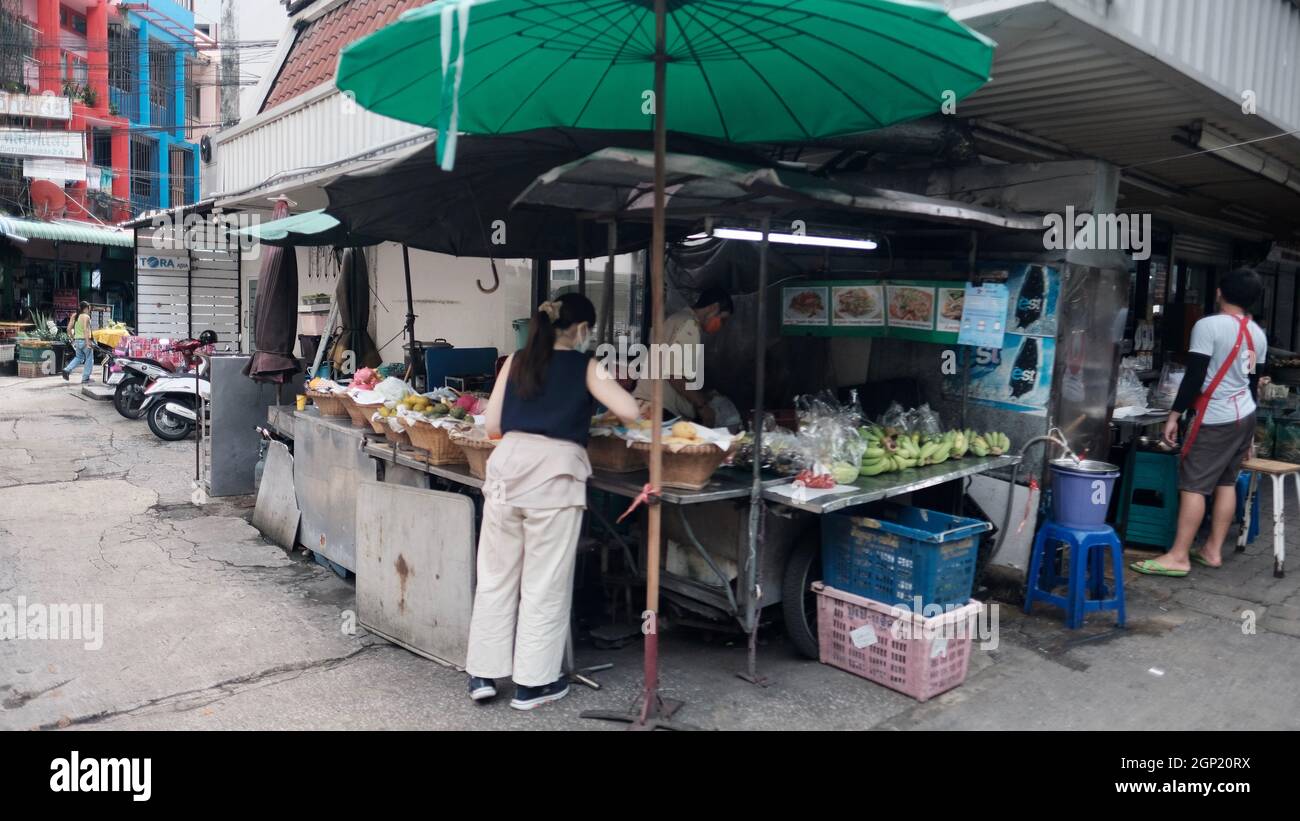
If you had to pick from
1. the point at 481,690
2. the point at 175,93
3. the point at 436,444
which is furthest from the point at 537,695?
the point at 175,93

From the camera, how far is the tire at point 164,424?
37.4ft

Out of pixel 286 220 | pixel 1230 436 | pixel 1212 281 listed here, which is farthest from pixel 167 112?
pixel 1230 436

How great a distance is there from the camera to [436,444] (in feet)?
16.1

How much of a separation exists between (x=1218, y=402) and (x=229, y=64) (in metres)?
23.8

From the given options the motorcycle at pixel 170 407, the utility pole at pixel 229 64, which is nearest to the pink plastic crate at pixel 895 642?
the motorcycle at pixel 170 407

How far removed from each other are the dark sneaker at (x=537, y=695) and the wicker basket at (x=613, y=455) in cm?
109

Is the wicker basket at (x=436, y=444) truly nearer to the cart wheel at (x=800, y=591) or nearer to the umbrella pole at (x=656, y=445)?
the umbrella pole at (x=656, y=445)

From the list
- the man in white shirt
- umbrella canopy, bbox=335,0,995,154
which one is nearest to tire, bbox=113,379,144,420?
umbrella canopy, bbox=335,0,995,154

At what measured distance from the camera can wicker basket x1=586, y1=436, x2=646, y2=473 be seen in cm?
434

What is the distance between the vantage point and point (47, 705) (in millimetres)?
4027

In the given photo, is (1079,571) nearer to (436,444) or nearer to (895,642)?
(895,642)

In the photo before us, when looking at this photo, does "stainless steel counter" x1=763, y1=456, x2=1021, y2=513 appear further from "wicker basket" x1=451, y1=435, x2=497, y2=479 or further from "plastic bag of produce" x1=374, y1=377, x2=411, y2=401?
"plastic bag of produce" x1=374, y1=377, x2=411, y2=401

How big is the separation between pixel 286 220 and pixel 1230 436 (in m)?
7.04

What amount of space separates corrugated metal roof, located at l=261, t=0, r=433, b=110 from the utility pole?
33.5ft
